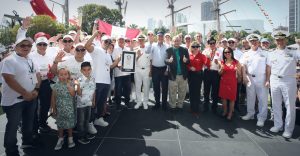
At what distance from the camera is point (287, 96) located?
526 centimetres

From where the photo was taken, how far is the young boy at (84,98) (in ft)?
15.0

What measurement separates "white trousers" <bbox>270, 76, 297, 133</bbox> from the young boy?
4.11 metres

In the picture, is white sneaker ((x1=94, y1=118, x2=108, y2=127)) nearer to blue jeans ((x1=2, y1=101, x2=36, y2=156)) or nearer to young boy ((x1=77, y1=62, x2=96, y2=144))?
young boy ((x1=77, y1=62, x2=96, y2=144))

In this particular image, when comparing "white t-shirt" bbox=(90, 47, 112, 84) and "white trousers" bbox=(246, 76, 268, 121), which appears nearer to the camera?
"white t-shirt" bbox=(90, 47, 112, 84)

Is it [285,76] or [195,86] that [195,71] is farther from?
[285,76]

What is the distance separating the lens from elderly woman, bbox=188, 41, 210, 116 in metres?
→ 6.69

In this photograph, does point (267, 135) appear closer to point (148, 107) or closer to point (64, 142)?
point (148, 107)

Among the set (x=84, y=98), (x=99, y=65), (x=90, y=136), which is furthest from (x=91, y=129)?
(x=99, y=65)

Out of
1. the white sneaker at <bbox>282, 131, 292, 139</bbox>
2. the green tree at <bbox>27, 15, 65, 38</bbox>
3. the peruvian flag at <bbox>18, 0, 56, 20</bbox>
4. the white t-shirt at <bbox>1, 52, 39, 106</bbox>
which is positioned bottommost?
the white sneaker at <bbox>282, 131, 292, 139</bbox>

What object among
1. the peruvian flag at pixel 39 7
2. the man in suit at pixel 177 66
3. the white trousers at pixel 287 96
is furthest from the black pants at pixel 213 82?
the peruvian flag at pixel 39 7

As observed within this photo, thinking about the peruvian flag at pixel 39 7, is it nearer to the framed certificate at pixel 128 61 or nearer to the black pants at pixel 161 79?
the framed certificate at pixel 128 61

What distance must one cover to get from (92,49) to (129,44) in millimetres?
2749

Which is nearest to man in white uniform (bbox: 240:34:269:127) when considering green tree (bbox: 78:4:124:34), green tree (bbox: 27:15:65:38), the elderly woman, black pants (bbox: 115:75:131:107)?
the elderly woman

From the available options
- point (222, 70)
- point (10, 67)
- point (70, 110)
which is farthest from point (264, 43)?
point (10, 67)
